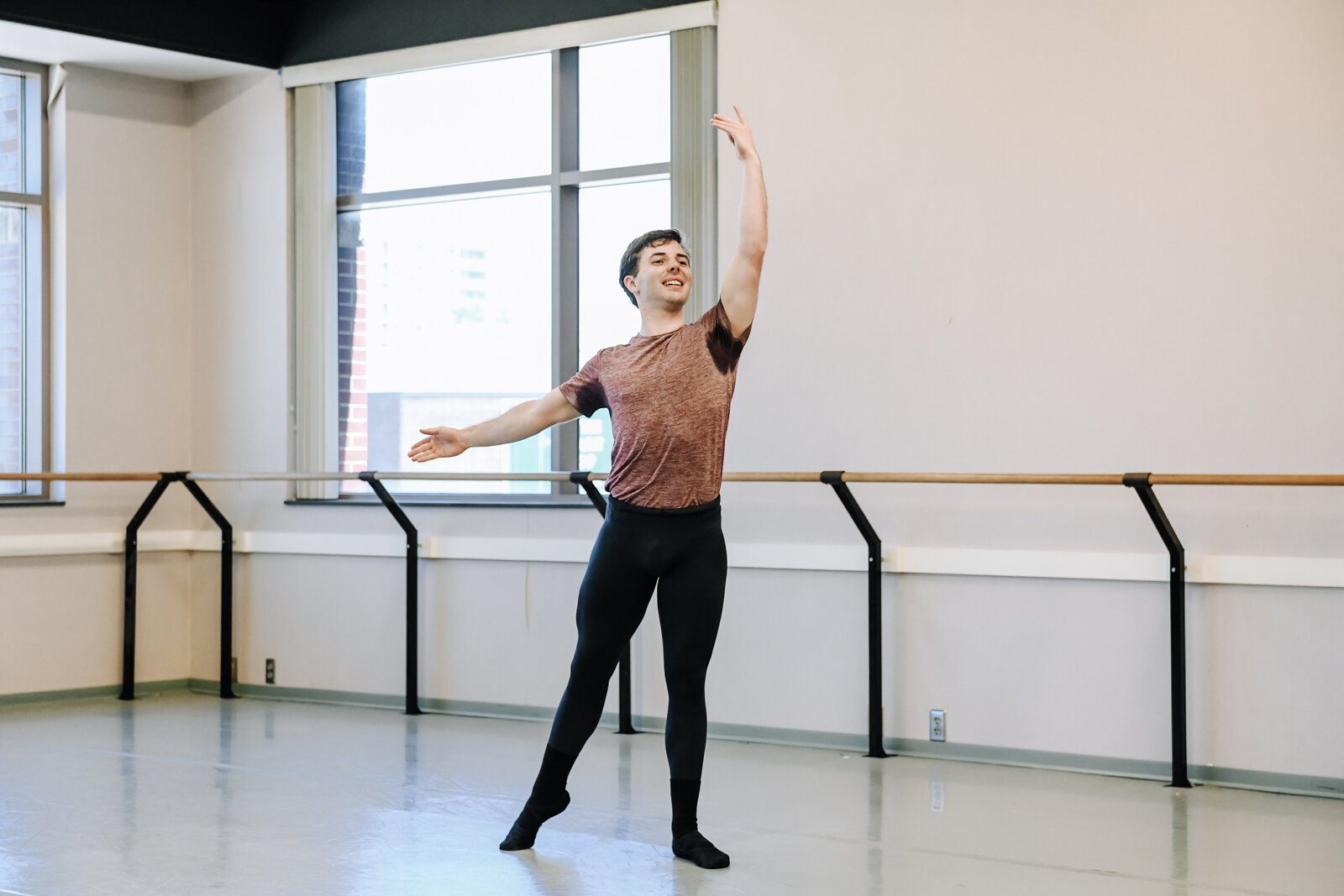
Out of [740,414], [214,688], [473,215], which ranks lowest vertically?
[214,688]

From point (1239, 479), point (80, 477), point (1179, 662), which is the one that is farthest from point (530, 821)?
point (80, 477)

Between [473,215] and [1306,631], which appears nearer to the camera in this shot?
[1306,631]

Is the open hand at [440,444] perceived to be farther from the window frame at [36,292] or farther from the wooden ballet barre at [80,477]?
the window frame at [36,292]

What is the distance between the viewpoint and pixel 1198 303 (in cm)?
445

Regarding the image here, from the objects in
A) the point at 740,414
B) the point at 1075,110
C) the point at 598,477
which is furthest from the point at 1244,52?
the point at 598,477

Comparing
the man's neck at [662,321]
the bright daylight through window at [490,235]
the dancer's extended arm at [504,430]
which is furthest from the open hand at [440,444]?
the bright daylight through window at [490,235]

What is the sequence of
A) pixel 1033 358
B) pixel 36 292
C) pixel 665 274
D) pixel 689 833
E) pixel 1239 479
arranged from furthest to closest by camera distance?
pixel 36 292 < pixel 1033 358 < pixel 1239 479 < pixel 689 833 < pixel 665 274

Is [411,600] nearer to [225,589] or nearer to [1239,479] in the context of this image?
[225,589]

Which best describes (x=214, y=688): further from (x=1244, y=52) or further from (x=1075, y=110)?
(x=1244, y=52)

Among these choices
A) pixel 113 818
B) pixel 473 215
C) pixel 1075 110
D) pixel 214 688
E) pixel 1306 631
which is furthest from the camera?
pixel 214 688

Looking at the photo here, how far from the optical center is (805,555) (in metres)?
5.09

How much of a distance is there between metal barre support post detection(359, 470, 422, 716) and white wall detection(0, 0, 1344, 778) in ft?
1.15

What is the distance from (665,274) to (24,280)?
387 cm

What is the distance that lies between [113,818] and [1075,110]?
11.0 ft
